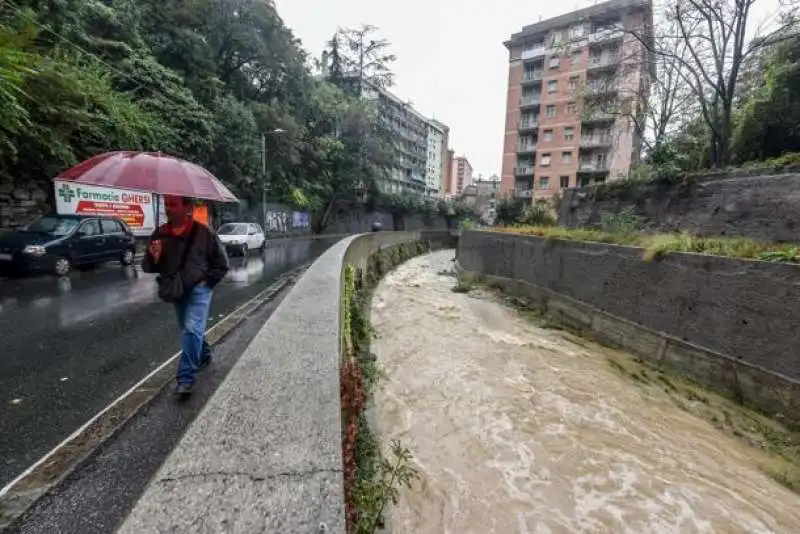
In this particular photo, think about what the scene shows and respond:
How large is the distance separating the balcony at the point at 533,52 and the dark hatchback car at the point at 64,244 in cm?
4271

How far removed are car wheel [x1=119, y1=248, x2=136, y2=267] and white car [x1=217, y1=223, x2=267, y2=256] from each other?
10.3 ft

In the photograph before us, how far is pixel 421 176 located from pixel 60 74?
6183 centimetres

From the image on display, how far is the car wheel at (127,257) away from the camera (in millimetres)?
10750

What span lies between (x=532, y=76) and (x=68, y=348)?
45980 millimetres

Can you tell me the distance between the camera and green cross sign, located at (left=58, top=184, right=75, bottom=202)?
11266 millimetres

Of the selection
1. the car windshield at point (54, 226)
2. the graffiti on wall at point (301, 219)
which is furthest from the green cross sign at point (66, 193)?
the graffiti on wall at point (301, 219)

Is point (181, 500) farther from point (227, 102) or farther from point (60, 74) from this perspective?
point (227, 102)

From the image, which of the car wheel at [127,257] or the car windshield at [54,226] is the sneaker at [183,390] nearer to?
the car windshield at [54,226]

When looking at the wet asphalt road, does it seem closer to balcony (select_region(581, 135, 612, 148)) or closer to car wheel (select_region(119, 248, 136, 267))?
car wheel (select_region(119, 248, 136, 267))

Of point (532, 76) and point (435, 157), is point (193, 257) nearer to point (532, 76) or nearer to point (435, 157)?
point (532, 76)

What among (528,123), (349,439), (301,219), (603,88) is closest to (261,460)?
(349,439)

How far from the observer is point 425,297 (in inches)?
459

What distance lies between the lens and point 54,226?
9156 millimetres

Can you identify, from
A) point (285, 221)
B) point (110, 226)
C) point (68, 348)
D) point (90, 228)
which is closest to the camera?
point (68, 348)
